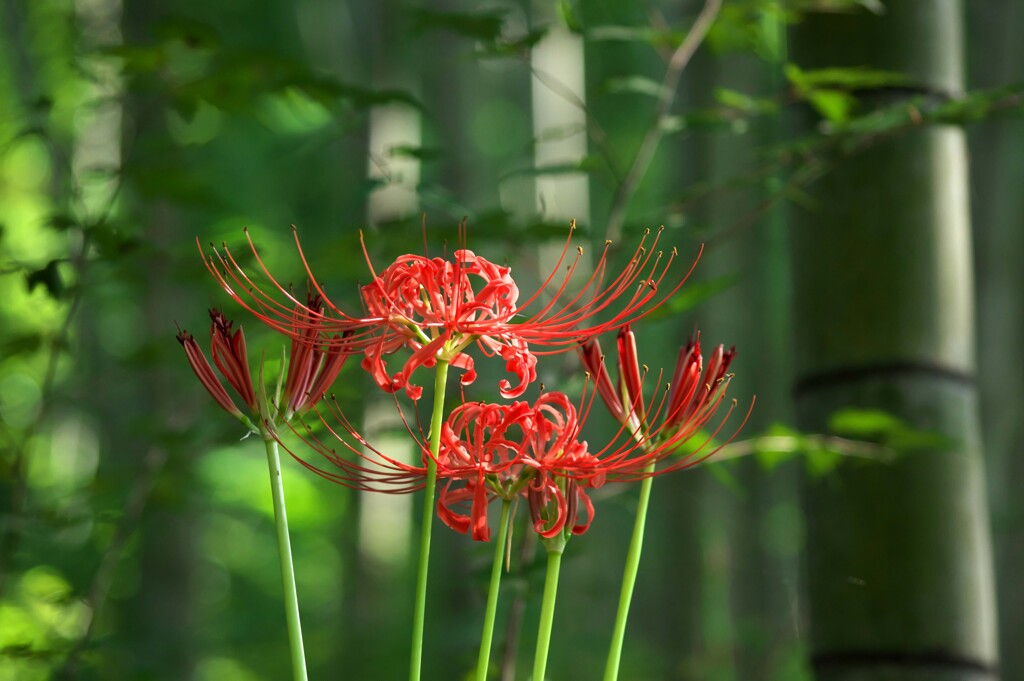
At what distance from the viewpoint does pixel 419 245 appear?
1.54 meters

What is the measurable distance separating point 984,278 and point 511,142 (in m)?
6.44

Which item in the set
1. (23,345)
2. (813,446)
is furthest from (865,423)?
(23,345)

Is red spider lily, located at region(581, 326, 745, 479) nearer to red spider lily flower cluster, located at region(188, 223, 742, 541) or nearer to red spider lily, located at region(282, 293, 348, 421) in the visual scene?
red spider lily flower cluster, located at region(188, 223, 742, 541)

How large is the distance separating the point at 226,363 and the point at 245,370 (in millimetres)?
20

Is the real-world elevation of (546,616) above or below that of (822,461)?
below

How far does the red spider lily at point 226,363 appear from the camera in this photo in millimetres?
677

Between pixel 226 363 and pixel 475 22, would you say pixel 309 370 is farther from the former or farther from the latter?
pixel 475 22

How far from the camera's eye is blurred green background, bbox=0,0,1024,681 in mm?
1468

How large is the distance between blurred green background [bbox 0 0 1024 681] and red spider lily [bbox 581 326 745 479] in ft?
0.87

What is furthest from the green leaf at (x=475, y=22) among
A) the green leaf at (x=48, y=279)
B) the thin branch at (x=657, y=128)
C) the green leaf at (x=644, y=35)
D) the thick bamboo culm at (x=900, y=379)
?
the green leaf at (x=48, y=279)

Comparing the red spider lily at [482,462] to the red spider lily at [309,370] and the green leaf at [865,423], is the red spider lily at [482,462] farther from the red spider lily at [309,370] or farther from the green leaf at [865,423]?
the green leaf at [865,423]

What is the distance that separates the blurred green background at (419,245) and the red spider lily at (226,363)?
0.02m

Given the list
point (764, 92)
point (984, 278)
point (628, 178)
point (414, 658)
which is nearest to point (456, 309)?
point (414, 658)

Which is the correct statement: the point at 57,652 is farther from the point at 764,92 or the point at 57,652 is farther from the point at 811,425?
the point at 764,92
